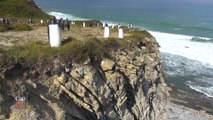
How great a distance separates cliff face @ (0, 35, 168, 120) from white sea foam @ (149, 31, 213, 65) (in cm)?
3532

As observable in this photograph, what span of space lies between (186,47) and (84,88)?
51.3 m

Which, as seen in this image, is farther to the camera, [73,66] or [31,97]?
[73,66]

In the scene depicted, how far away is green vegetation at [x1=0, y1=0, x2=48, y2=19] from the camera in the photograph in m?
46.0

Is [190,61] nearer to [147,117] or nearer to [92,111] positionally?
[147,117]

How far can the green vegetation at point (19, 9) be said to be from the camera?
46.0 metres

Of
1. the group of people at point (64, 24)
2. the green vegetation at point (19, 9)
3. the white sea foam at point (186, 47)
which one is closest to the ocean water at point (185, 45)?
the white sea foam at point (186, 47)

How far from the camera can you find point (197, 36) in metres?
78.1

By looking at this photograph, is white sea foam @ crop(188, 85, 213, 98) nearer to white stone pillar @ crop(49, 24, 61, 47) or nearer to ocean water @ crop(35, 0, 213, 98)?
Answer: ocean water @ crop(35, 0, 213, 98)

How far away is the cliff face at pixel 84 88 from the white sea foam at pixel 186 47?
3532 centimetres

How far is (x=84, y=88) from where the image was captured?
14.1 meters

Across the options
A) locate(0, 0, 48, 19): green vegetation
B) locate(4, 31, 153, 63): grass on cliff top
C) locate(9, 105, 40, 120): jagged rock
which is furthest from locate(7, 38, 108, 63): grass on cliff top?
locate(0, 0, 48, 19): green vegetation

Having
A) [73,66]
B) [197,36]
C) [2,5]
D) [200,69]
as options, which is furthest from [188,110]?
Result: [197,36]

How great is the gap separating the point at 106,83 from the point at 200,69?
3445 centimetres

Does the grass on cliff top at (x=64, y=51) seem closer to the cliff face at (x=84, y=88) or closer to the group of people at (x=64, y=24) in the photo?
the cliff face at (x=84, y=88)
